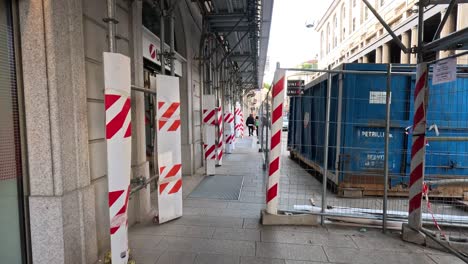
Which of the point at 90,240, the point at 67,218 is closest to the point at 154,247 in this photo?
the point at 90,240

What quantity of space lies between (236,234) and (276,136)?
1.45m

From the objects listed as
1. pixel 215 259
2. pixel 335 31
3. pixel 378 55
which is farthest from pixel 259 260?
pixel 335 31

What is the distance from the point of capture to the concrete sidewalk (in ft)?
10.7

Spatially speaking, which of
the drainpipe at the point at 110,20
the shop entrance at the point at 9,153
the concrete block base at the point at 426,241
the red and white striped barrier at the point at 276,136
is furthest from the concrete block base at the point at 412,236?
the shop entrance at the point at 9,153

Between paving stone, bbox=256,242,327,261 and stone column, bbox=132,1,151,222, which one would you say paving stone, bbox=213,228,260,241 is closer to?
paving stone, bbox=256,242,327,261

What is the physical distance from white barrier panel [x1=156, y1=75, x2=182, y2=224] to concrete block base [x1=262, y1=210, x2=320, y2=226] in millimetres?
1381

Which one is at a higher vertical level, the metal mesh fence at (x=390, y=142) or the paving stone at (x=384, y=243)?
the metal mesh fence at (x=390, y=142)

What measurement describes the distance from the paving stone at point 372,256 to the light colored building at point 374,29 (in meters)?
2.54

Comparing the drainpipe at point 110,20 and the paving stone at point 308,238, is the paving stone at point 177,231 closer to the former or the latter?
the paving stone at point 308,238

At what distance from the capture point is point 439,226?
4.10 m

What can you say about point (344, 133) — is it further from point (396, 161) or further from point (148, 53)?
point (148, 53)

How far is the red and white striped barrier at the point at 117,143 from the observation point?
2691 millimetres

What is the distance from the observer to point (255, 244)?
360 cm

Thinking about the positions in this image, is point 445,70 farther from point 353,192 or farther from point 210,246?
point 210,246
